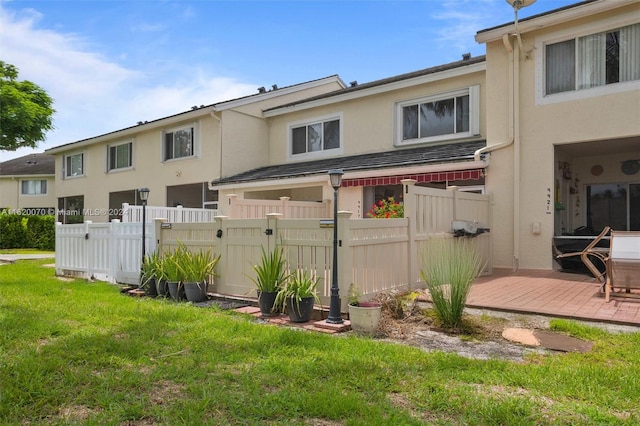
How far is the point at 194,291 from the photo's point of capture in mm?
8820

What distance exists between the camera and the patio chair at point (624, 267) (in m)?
7.60

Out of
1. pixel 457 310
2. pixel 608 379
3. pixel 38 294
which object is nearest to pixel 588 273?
pixel 457 310

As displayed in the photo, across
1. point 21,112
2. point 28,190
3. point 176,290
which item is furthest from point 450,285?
point 28,190

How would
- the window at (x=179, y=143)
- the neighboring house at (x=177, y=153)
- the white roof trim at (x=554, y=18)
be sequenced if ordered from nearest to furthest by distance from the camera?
the white roof trim at (x=554, y=18) → the neighboring house at (x=177, y=153) → the window at (x=179, y=143)

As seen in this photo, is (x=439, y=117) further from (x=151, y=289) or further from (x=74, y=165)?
(x=74, y=165)

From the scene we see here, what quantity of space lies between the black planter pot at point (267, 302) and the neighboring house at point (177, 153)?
1197cm

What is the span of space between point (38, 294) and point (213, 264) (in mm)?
3638

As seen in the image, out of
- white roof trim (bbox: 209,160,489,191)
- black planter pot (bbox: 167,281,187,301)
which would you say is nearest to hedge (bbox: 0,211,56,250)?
white roof trim (bbox: 209,160,489,191)

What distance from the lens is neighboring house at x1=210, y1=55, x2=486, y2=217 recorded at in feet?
43.9

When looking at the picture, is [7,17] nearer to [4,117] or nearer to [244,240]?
[244,240]

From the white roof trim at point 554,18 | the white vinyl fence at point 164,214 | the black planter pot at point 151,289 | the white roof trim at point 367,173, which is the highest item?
the white roof trim at point 554,18

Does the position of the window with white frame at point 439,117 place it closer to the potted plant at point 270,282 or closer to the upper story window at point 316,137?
the upper story window at point 316,137

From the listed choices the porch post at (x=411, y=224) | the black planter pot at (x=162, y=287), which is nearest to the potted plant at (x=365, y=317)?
the porch post at (x=411, y=224)

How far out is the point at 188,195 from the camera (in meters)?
22.7
